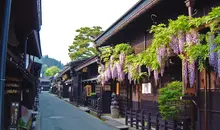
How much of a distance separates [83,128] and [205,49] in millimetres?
10150

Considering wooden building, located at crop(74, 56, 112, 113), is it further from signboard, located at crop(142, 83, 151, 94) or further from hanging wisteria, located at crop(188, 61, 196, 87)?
hanging wisteria, located at crop(188, 61, 196, 87)

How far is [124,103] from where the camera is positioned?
20.3 m

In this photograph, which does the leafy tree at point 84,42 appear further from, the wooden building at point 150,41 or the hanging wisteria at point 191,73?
the hanging wisteria at point 191,73

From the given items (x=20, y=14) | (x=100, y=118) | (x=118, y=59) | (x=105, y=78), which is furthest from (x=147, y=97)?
(x=20, y=14)

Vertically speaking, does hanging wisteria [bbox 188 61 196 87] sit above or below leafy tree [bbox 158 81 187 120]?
above

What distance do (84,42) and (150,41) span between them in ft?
134

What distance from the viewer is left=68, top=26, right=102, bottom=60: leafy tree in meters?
54.8

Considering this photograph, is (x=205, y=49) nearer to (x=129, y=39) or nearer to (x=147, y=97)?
(x=147, y=97)

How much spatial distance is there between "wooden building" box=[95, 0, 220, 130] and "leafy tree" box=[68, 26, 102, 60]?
1289 inches

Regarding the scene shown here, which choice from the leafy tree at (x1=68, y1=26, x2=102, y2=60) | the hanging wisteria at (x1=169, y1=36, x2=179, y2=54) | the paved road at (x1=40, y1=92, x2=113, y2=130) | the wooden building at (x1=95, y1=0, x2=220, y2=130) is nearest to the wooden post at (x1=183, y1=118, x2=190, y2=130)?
the wooden building at (x1=95, y1=0, x2=220, y2=130)

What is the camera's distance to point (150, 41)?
14.9 meters

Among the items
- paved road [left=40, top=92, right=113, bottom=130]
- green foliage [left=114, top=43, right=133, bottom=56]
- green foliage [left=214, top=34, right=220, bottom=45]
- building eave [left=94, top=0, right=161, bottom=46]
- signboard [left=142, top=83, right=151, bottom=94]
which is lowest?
paved road [left=40, top=92, right=113, bottom=130]

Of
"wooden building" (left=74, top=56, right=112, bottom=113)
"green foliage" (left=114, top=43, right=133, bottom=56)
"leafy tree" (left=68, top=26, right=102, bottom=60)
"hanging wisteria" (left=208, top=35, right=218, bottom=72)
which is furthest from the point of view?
"leafy tree" (left=68, top=26, right=102, bottom=60)

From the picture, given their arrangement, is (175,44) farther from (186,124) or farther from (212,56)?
(186,124)
